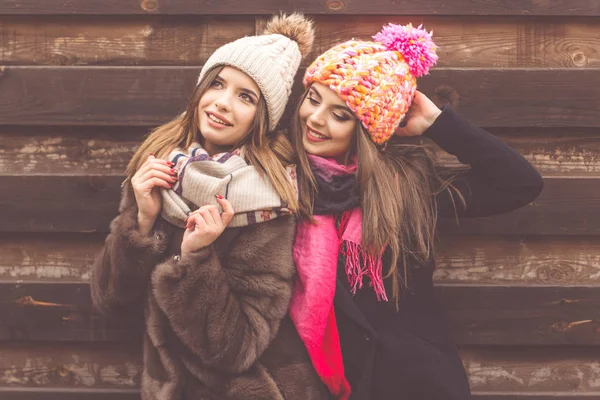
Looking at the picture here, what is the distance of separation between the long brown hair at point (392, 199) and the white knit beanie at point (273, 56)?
4.3 inches

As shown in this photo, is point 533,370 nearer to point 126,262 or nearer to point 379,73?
point 379,73

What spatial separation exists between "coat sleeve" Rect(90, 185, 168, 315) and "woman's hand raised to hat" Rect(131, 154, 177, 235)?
0.04 metres

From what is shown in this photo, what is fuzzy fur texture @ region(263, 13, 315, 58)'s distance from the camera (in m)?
2.10

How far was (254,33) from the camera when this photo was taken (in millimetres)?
2303

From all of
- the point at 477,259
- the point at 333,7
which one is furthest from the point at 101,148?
the point at 477,259

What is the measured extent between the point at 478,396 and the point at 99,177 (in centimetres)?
177

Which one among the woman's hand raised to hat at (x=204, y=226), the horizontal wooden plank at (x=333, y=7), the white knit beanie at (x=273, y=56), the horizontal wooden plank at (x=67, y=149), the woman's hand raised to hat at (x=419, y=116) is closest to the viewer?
the woman's hand raised to hat at (x=204, y=226)

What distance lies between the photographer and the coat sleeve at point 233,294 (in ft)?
5.74

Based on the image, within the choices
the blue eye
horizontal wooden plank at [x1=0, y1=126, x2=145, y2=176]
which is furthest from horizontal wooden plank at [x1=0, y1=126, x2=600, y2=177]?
the blue eye

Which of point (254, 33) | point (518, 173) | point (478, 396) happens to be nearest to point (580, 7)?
point (518, 173)

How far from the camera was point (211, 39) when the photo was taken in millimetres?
2314

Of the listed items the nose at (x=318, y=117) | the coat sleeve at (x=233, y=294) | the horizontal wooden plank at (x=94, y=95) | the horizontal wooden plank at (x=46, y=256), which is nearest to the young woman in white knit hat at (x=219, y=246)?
the coat sleeve at (x=233, y=294)

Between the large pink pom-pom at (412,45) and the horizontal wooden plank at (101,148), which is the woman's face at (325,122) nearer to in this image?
the large pink pom-pom at (412,45)

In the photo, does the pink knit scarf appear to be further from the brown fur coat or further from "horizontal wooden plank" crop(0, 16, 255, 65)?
"horizontal wooden plank" crop(0, 16, 255, 65)
